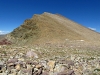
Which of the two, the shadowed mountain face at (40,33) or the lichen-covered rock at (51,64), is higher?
the shadowed mountain face at (40,33)

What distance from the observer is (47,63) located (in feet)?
57.0

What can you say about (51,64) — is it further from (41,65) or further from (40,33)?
(40,33)

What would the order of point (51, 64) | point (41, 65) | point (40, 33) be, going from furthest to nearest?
1. point (40, 33)
2. point (51, 64)
3. point (41, 65)

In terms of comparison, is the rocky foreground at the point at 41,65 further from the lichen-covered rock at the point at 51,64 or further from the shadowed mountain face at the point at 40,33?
the shadowed mountain face at the point at 40,33

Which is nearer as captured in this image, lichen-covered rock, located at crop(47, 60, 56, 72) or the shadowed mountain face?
lichen-covered rock, located at crop(47, 60, 56, 72)

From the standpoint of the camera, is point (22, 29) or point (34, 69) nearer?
point (34, 69)

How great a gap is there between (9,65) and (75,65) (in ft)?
21.3

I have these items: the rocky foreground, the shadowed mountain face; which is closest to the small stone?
the rocky foreground

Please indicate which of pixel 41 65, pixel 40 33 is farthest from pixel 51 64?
pixel 40 33

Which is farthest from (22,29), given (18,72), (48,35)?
(18,72)

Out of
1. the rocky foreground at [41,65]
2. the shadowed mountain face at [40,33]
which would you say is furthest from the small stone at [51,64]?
the shadowed mountain face at [40,33]

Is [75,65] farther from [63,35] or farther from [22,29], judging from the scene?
[22,29]

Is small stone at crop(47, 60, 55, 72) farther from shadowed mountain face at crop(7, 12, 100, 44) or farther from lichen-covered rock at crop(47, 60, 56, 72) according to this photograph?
shadowed mountain face at crop(7, 12, 100, 44)

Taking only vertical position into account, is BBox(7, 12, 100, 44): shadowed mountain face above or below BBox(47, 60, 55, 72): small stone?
above
